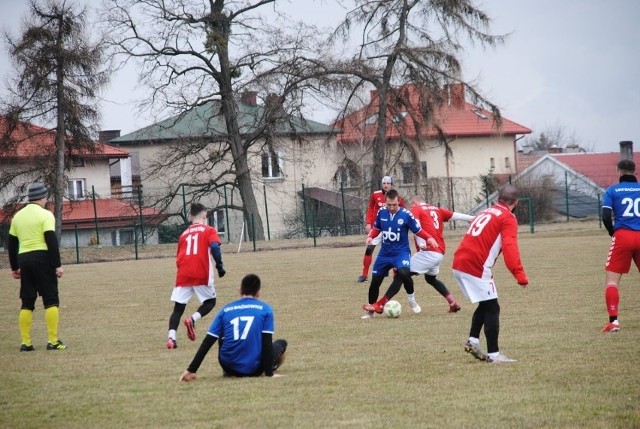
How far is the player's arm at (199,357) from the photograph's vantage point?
8.68 meters

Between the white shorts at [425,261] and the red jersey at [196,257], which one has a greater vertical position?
the red jersey at [196,257]

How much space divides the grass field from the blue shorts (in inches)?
27.0

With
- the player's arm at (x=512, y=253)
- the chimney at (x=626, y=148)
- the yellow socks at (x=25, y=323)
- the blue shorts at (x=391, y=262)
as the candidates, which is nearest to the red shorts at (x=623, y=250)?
the player's arm at (x=512, y=253)

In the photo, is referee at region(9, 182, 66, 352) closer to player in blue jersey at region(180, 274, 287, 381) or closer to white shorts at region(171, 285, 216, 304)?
white shorts at region(171, 285, 216, 304)

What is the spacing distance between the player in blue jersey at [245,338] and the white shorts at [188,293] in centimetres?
289

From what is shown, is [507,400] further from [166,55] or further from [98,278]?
[166,55]

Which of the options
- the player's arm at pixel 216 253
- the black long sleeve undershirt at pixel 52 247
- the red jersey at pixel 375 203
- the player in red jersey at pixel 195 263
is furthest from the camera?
the red jersey at pixel 375 203

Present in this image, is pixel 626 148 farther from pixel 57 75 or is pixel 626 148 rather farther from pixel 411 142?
pixel 57 75

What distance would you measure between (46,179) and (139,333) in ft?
93.4

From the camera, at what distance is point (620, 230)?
11.4 metres

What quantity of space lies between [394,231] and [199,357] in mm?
5585

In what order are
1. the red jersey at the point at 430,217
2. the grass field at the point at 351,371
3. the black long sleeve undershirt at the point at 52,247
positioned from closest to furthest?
1. the grass field at the point at 351,371
2. the black long sleeve undershirt at the point at 52,247
3. the red jersey at the point at 430,217

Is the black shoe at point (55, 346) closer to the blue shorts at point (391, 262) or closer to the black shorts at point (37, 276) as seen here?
the black shorts at point (37, 276)

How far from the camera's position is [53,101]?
129ft
